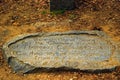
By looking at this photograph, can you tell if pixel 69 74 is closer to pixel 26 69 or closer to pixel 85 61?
pixel 85 61

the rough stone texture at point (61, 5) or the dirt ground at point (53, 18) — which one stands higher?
the rough stone texture at point (61, 5)

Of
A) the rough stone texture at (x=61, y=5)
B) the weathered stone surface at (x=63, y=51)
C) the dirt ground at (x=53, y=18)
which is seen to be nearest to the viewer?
the weathered stone surface at (x=63, y=51)

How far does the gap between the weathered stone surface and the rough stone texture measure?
99 centimetres

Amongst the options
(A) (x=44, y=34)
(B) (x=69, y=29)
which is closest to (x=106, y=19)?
(B) (x=69, y=29)

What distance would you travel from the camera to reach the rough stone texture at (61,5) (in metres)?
5.46

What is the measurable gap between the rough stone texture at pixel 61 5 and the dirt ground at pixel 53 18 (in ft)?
0.30

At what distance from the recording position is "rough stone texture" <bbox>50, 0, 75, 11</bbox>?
5457 mm

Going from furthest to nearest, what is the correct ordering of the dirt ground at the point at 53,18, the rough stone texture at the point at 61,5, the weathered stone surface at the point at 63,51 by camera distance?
the rough stone texture at the point at 61,5, the dirt ground at the point at 53,18, the weathered stone surface at the point at 63,51

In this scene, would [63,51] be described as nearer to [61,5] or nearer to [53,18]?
[53,18]

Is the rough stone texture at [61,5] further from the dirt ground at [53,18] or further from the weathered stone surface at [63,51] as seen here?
the weathered stone surface at [63,51]

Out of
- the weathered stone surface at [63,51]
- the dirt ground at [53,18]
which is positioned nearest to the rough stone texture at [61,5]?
the dirt ground at [53,18]

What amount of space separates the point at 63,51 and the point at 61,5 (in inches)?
58.8

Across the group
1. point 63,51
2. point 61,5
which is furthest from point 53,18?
point 63,51

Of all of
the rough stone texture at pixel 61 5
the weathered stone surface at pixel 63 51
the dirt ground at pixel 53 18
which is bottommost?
the weathered stone surface at pixel 63 51
